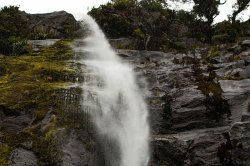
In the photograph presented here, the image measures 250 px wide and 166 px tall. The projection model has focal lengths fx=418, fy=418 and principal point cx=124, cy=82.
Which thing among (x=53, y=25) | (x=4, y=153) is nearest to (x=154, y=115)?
(x=4, y=153)

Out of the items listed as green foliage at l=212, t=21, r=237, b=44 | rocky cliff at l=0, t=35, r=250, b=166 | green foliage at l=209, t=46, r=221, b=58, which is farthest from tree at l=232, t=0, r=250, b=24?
rocky cliff at l=0, t=35, r=250, b=166

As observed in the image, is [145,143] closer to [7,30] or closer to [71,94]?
[71,94]

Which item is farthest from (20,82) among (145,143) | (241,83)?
(241,83)

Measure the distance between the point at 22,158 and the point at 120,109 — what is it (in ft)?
18.5

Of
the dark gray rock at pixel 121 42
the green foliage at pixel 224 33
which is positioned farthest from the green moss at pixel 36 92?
the green foliage at pixel 224 33

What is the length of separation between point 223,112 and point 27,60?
11.8 metres

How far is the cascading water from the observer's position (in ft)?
55.2

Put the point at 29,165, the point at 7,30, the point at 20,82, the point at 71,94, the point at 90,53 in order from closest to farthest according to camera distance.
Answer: the point at 29,165 → the point at 71,94 → the point at 20,82 → the point at 90,53 → the point at 7,30

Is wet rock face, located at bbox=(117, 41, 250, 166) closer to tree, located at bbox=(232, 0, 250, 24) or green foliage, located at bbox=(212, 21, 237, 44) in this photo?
green foliage, located at bbox=(212, 21, 237, 44)

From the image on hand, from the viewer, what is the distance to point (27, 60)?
2364cm

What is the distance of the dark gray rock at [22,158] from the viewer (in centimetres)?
1433

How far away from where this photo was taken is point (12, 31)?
102 ft

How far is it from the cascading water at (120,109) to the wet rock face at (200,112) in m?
0.51

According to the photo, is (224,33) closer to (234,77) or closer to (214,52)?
(214,52)
